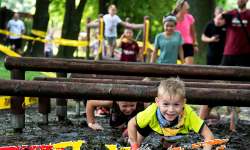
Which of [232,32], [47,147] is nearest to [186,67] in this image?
[47,147]

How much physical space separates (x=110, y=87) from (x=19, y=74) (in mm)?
1433

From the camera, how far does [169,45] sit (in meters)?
6.45

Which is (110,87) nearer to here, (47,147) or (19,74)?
(47,147)

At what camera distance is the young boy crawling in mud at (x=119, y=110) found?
456 centimetres

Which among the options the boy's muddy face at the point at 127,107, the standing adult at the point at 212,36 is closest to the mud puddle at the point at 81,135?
the boy's muddy face at the point at 127,107

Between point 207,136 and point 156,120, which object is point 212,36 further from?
point 207,136

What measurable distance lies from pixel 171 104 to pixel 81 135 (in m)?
1.85

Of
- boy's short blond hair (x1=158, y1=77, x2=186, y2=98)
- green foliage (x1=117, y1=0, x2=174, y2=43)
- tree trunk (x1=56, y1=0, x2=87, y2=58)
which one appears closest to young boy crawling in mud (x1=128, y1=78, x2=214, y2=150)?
boy's short blond hair (x1=158, y1=77, x2=186, y2=98)

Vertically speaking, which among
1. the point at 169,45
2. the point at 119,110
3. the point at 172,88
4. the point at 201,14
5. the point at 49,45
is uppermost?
the point at 201,14

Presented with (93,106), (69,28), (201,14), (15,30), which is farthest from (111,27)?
(93,106)

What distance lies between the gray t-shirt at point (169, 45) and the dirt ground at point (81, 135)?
1.47 m

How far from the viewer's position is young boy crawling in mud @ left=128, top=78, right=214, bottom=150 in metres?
3.13

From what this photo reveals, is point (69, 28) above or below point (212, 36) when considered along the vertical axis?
above

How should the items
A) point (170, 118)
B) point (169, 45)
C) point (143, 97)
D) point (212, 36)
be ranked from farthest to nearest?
point (212, 36) → point (169, 45) → point (143, 97) → point (170, 118)
